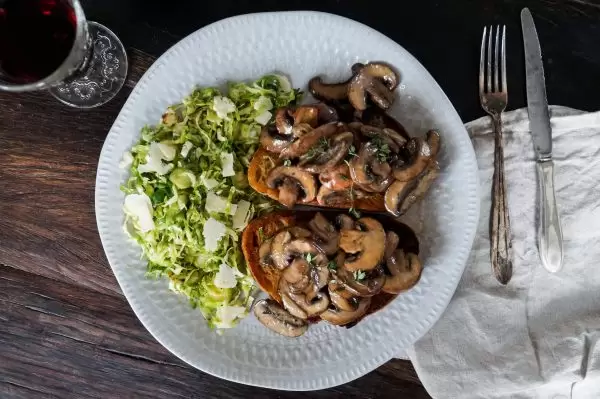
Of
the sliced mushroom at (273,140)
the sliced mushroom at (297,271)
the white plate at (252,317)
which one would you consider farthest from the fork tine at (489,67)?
the sliced mushroom at (297,271)

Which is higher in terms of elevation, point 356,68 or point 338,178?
point 356,68

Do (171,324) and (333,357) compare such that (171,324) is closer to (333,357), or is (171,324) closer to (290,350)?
(290,350)

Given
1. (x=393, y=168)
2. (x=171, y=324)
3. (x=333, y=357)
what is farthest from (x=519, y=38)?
(x=171, y=324)

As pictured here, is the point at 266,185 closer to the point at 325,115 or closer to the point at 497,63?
the point at 325,115

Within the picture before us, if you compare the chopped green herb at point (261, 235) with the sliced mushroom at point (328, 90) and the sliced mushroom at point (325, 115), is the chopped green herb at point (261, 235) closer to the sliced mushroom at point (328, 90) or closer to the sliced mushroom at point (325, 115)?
the sliced mushroom at point (325, 115)

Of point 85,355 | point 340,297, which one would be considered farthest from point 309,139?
point 85,355
